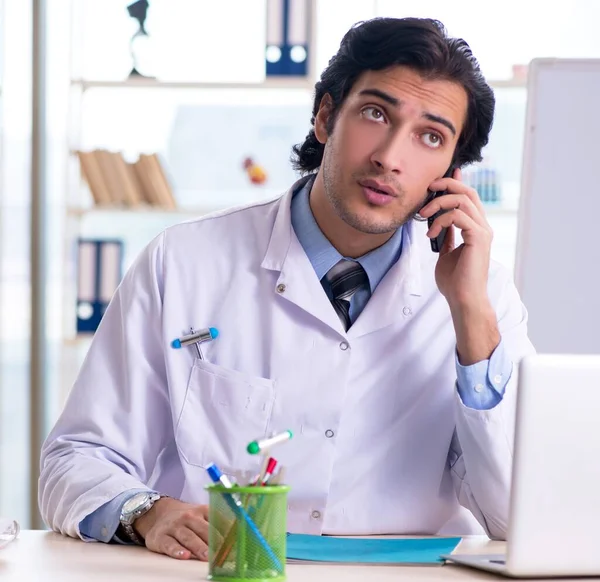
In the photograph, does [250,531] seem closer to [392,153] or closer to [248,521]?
[248,521]

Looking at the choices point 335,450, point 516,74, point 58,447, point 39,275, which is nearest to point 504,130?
point 516,74

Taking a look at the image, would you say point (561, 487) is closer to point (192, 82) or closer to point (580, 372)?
point (580, 372)

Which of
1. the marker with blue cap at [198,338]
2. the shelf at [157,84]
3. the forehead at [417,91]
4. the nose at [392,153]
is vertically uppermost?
the shelf at [157,84]

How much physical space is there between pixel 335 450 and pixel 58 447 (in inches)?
18.5

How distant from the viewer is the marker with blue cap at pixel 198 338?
1.74 metres

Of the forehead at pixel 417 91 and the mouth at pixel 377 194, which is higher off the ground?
the forehead at pixel 417 91

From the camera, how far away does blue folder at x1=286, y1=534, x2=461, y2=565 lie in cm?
133

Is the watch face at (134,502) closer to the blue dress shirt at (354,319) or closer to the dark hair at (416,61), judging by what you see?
the blue dress shirt at (354,319)

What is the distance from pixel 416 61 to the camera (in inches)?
72.7

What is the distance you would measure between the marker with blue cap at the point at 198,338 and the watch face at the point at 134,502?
13.0 inches

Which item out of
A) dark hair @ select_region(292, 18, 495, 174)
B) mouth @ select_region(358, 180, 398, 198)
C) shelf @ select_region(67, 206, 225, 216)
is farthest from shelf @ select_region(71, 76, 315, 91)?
mouth @ select_region(358, 180, 398, 198)

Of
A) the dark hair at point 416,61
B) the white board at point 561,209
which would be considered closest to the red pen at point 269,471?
the dark hair at point 416,61

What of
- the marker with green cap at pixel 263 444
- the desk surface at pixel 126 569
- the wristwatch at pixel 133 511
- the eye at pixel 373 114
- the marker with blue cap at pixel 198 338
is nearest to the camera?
the marker with green cap at pixel 263 444

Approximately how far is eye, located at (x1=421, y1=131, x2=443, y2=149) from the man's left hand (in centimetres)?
7
